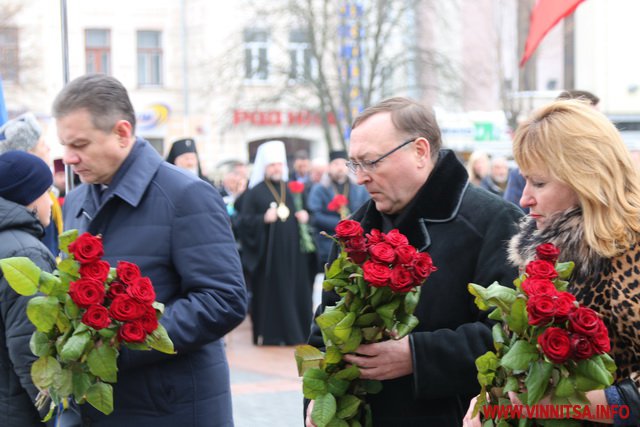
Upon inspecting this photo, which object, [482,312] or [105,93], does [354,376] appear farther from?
[105,93]

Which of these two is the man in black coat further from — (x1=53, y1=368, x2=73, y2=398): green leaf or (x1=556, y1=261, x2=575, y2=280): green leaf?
(x1=53, y1=368, x2=73, y2=398): green leaf

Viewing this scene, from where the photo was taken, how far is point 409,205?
133 inches

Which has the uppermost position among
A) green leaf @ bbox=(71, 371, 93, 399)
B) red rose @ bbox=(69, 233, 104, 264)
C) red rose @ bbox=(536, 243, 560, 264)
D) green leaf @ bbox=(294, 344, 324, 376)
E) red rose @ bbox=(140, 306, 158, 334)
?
red rose @ bbox=(536, 243, 560, 264)

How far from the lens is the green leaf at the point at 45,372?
3.05 m

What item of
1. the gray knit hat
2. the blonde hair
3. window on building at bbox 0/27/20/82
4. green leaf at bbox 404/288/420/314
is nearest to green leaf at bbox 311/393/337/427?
green leaf at bbox 404/288/420/314

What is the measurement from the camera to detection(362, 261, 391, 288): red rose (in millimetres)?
2801

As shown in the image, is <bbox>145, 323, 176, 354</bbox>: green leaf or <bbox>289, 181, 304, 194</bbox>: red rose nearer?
<bbox>145, 323, 176, 354</bbox>: green leaf

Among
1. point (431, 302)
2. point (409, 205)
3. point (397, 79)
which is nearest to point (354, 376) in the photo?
point (431, 302)

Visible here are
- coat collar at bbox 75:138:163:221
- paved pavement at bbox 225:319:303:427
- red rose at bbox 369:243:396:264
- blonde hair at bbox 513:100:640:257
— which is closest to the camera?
blonde hair at bbox 513:100:640:257

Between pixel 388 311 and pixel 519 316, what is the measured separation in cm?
45

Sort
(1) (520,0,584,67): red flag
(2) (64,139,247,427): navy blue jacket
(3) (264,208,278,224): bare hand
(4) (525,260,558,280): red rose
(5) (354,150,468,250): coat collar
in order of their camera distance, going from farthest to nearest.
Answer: (3) (264,208,278,224): bare hand → (1) (520,0,584,67): red flag → (2) (64,139,247,427): navy blue jacket → (5) (354,150,468,250): coat collar → (4) (525,260,558,280): red rose

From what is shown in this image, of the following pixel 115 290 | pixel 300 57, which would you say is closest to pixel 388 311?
pixel 115 290

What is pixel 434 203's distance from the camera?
336cm

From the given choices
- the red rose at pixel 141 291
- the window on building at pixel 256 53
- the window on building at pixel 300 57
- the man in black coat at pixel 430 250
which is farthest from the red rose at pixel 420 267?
the window on building at pixel 256 53
